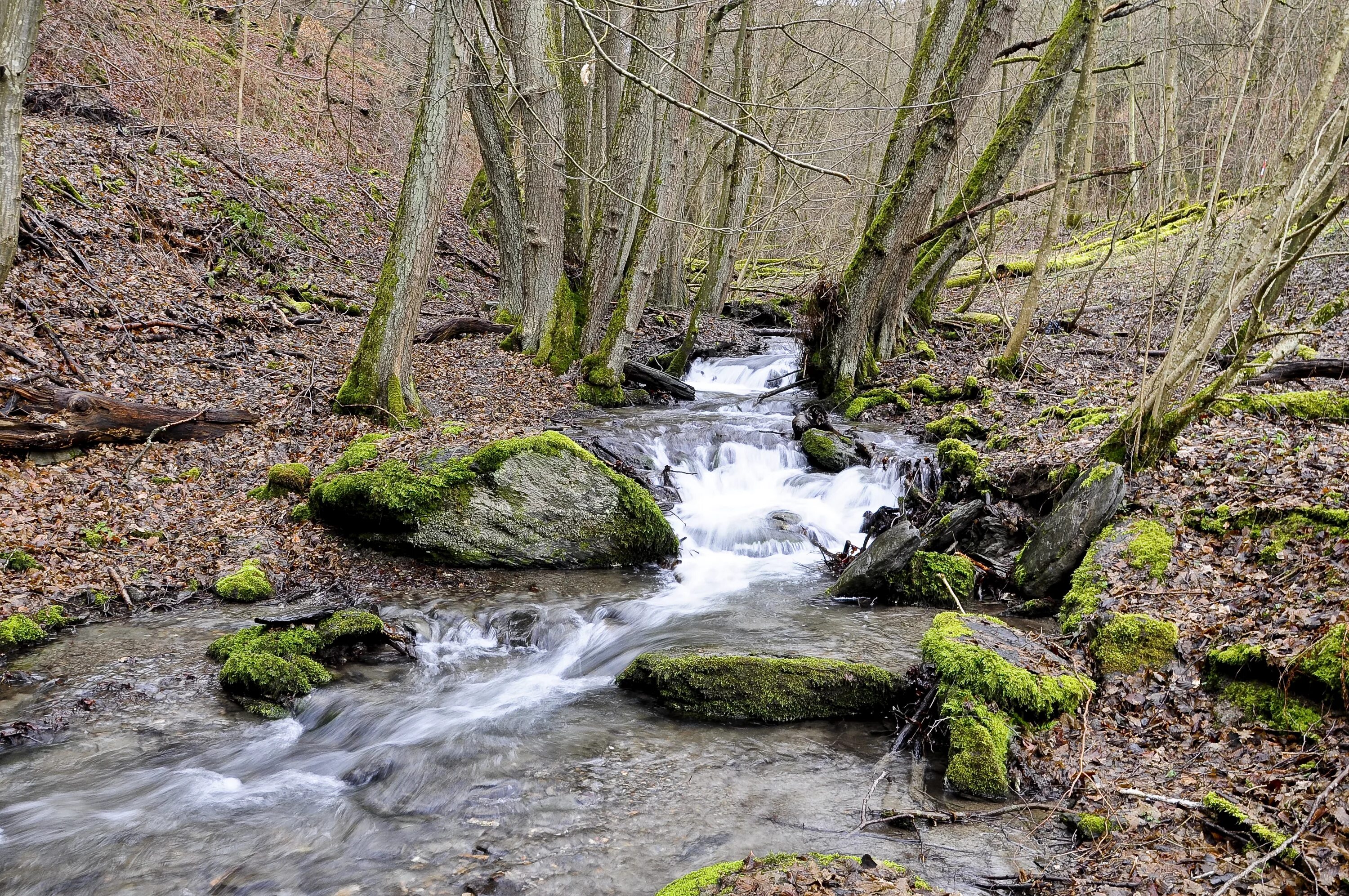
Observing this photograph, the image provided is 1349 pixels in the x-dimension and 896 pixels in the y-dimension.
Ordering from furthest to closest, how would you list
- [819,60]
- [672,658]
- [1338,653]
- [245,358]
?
[819,60] < [245,358] < [672,658] < [1338,653]

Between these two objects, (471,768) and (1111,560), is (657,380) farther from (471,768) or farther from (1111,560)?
(471,768)

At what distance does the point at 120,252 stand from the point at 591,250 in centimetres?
721

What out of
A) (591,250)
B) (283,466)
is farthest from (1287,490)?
(591,250)

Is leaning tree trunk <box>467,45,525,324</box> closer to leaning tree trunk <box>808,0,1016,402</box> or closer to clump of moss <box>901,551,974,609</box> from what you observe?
leaning tree trunk <box>808,0,1016,402</box>

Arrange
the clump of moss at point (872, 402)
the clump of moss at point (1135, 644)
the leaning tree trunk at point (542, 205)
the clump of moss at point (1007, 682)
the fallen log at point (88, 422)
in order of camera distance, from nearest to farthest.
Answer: the clump of moss at point (1007, 682)
the clump of moss at point (1135, 644)
the fallen log at point (88, 422)
the leaning tree trunk at point (542, 205)
the clump of moss at point (872, 402)

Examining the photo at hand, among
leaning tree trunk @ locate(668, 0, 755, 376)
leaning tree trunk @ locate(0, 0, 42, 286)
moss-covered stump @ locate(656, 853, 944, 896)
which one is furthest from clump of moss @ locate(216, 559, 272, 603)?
leaning tree trunk @ locate(668, 0, 755, 376)

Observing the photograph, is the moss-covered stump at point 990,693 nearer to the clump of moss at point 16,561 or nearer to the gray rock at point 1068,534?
the gray rock at point 1068,534

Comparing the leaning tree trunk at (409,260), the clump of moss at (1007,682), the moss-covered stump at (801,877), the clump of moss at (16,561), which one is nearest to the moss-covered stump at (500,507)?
the leaning tree trunk at (409,260)

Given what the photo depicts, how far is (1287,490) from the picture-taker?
6055 mm

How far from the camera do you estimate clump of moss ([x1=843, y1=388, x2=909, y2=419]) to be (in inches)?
502

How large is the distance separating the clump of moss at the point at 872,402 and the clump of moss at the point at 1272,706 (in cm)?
852

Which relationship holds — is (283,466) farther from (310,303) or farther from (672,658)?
(310,303)

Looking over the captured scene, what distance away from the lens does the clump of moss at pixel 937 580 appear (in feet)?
23.3

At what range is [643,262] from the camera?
12219 millimetres
